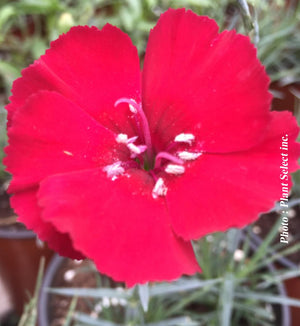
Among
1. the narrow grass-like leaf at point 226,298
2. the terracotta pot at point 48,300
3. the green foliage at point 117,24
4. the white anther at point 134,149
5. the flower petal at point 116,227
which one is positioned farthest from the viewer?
the green foliage at point 117,24

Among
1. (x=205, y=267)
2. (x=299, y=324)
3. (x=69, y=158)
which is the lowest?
(x=299, y=324)

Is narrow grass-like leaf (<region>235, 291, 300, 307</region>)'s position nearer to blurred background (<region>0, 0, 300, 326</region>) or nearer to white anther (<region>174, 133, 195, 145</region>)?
blurred background (<region>0, 0, 300, 326</region>)

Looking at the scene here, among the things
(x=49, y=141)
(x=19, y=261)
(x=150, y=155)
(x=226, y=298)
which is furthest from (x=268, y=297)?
(x=19, y=261)

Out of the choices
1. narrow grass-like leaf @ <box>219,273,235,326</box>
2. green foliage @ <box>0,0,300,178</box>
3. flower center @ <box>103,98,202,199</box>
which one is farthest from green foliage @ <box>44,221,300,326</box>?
green foliage @ <box>0,0,300,178</box>

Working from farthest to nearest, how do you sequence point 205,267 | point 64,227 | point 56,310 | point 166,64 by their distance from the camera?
point 56,310 < point 205,267 < point 166,64 < point 64,227

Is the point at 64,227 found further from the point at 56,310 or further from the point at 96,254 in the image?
the point at 56,310

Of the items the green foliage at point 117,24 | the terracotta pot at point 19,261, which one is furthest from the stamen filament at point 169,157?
the terracotta pot at point 19,261

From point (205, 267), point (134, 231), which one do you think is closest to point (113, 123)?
point (134, 231)

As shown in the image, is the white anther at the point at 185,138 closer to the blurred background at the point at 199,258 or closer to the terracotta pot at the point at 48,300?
the blurred background at the point at 199,258
